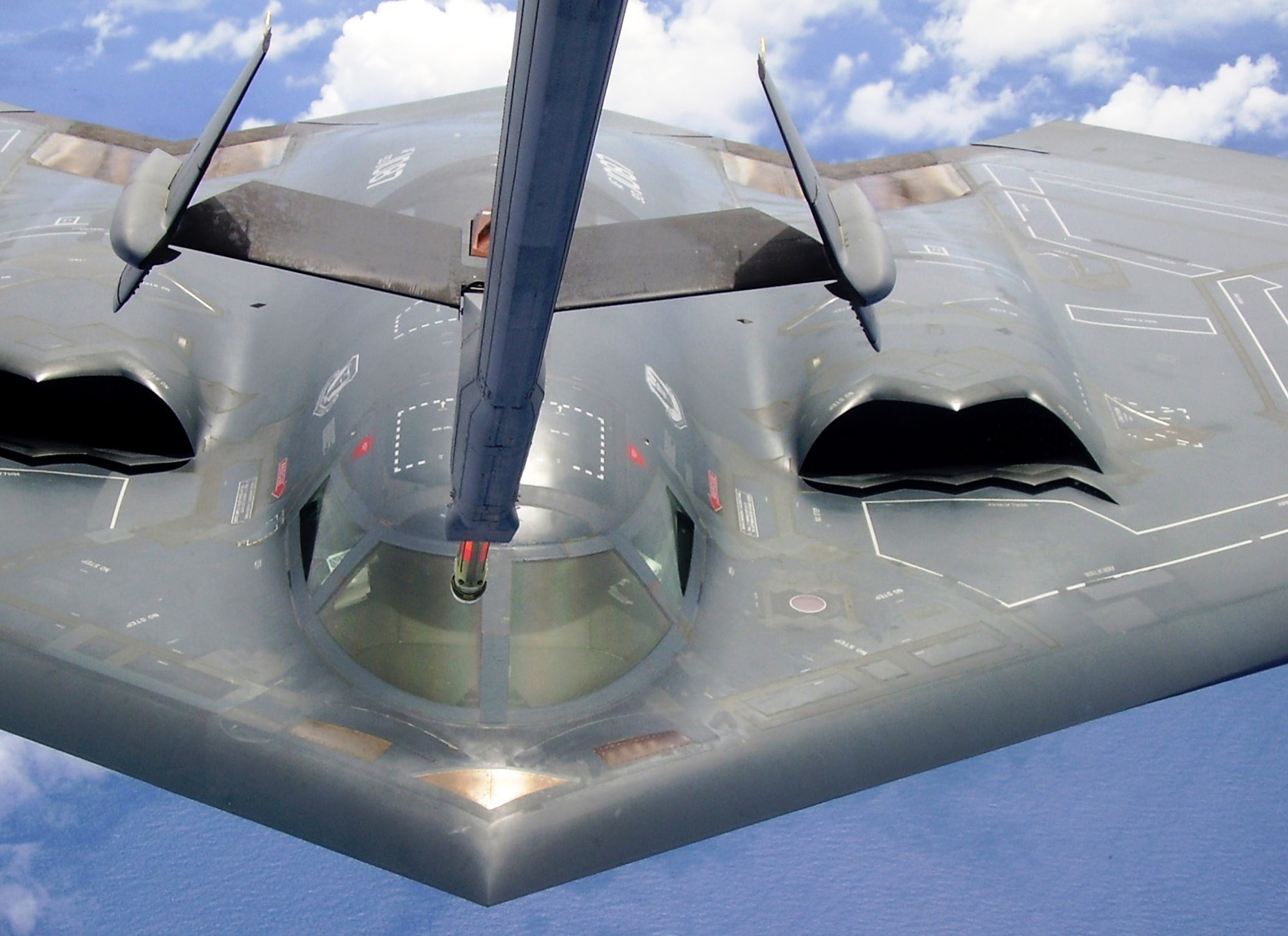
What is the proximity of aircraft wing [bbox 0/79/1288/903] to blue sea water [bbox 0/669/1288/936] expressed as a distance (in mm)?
2250

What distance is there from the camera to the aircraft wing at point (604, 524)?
751 cm

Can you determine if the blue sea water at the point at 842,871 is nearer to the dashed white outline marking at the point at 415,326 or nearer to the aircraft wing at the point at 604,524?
the aircraft wing at the point at 604,524

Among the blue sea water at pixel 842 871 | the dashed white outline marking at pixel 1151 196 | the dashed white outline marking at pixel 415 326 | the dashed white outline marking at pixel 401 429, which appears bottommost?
the blue sea water at pixel 842 871

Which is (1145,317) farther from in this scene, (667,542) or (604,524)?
(604,524)

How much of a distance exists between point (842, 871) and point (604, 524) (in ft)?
12.6

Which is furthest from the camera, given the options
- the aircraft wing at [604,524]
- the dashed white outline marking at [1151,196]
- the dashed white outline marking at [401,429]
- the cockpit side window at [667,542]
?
the dashed white outline marking at [1151,196]

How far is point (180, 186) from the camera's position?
5934 millimetres

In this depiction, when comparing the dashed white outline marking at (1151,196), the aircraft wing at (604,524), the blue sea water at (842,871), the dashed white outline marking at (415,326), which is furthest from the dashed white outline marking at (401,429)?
the dashed white outline marking at (1151,196)

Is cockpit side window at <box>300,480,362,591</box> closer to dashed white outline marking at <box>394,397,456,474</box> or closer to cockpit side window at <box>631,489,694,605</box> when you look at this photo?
dashed white outline marking at <box>394,397,456,474</box>

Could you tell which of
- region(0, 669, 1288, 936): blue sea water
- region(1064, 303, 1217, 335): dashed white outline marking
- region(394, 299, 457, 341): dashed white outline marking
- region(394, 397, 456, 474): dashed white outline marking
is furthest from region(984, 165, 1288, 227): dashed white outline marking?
region(394, 397, 456, 474): dashed white outline marking

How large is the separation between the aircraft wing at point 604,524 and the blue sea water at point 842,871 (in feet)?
7.38

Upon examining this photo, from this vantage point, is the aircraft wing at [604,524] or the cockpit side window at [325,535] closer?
the aircraft wing at [604,524]

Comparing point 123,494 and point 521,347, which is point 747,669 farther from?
point 123,494

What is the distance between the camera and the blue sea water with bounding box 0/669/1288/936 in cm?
964
